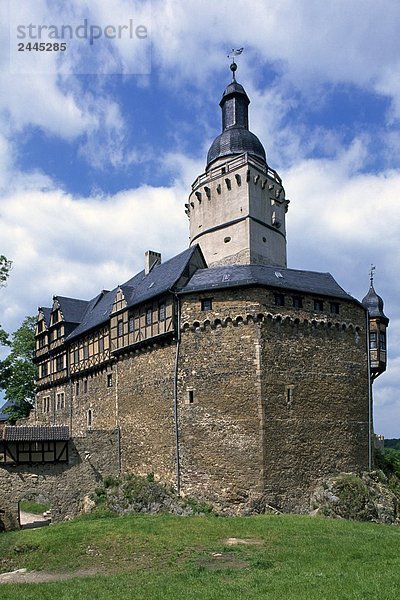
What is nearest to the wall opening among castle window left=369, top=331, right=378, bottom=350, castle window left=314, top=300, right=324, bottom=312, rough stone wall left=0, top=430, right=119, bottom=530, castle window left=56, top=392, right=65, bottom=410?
rough stone wall left=0, top=430, right=119, bottom=530

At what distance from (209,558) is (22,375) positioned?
115 ft

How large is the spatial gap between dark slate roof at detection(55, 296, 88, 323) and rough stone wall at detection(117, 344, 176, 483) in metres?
11.0

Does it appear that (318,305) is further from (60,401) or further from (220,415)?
(60,401)

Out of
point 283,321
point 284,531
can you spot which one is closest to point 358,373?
point 283,321

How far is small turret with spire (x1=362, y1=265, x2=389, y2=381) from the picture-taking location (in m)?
31.7

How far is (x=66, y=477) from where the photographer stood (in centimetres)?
2852

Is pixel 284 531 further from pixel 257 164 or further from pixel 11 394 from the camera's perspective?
pixel 11 394

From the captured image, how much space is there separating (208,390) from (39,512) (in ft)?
42.1

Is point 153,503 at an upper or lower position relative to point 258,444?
lower

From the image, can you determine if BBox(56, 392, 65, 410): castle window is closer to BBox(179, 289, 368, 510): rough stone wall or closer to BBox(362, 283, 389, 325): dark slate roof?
BBox(179, 289, 368, 510): rough stone wall

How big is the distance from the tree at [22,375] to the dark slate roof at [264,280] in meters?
24.6

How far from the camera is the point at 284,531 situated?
1972 cm

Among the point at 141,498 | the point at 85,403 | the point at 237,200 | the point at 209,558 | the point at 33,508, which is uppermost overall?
the point at 237,200

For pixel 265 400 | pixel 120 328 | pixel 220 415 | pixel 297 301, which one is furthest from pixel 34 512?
pixel 297 301
